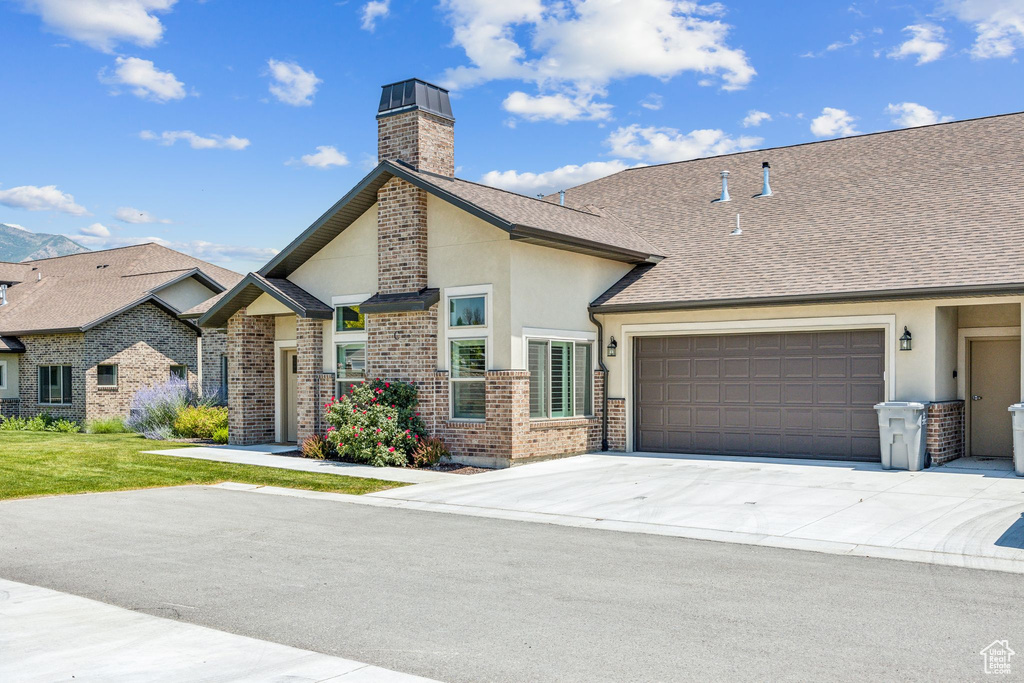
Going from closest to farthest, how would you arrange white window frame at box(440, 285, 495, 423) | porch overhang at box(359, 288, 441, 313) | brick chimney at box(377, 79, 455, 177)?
white window frame at box(440, 285, 495, 423), porch overhang at box(359, 288, 441, 313), brick chimney at box(377, 79, 455, 177)

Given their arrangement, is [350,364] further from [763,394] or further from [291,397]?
[763,394]

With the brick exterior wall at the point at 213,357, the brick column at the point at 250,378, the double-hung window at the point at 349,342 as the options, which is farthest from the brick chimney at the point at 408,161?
the brick exterior wall at the point at 213,357

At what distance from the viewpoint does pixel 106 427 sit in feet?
88.1

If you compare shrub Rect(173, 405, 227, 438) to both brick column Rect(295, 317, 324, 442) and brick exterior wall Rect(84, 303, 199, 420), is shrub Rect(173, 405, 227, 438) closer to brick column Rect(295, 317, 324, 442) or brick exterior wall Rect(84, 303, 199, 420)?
brick column Rect(295, 317, 324, 442)

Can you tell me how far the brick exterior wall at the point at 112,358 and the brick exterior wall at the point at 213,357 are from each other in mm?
2991

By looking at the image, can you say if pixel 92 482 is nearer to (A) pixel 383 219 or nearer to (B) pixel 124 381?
(A) pixel 383 219

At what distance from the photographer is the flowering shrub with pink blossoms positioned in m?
16.2

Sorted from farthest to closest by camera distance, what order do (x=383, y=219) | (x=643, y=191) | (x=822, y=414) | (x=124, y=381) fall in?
(x=124, y=381)
(x=643, y=191)
(x=383, y=219)
(x=822, y=414)

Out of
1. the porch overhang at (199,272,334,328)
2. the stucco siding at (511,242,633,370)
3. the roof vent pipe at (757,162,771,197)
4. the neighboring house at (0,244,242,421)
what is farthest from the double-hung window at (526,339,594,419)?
the neighboring house at (0,244,242,421)

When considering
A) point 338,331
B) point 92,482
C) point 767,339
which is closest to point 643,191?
point 767,339

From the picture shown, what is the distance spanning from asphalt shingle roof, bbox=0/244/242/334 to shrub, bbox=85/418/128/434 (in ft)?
10.0

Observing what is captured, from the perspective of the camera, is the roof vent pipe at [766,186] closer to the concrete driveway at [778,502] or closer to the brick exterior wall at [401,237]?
the concrete driveway at [778,502]

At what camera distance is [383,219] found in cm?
1748

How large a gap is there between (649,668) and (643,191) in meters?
18.9
